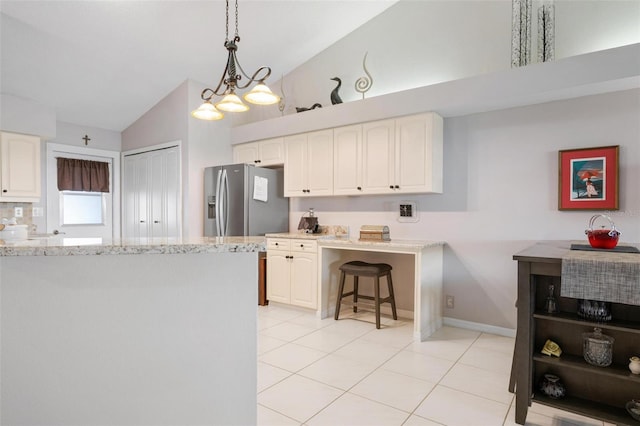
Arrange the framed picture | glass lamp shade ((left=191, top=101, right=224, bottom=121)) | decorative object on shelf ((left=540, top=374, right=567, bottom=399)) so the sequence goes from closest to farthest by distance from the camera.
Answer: decorative object on shelf ((left=540, top=374, right=567, bottom=399)) → glass lamp shade ((left=191, top=101, right=224, bottom=121)) → the framed picture

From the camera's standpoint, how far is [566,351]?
6.58 feet

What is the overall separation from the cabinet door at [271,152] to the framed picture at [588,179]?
2963 mm

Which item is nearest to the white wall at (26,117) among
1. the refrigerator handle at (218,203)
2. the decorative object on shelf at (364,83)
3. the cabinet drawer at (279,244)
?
the refrigerator handle at (218,203)

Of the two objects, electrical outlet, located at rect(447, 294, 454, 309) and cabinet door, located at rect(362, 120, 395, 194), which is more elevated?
cabinet door, located at rect(362, 120, 395, 194)

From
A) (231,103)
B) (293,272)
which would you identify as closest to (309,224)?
(293,272)

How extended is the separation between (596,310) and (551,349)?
0.32 m

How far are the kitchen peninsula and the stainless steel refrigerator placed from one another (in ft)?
8.97

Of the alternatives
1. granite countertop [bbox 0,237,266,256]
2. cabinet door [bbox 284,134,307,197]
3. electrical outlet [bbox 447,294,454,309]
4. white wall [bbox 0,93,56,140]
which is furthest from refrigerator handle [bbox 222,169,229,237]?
granite countertop [bbox 0,237,266,256]

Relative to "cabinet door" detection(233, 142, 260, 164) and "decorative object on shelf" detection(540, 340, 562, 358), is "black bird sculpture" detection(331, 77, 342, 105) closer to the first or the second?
"cabinet door" detection(233, 142, 260, 164)

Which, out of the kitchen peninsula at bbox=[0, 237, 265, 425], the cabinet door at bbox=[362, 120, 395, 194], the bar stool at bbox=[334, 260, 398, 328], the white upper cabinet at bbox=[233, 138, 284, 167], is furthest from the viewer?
the white upper cabinet at bbox=[233, 138, 284, 167]

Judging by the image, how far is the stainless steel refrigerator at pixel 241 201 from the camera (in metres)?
4.32

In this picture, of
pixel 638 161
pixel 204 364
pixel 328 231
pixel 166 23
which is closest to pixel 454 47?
pixel 638 161

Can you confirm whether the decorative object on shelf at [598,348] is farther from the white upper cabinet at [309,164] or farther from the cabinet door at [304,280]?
the white upper cabinet at [309,164]

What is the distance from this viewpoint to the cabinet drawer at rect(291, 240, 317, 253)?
391 centimetres
